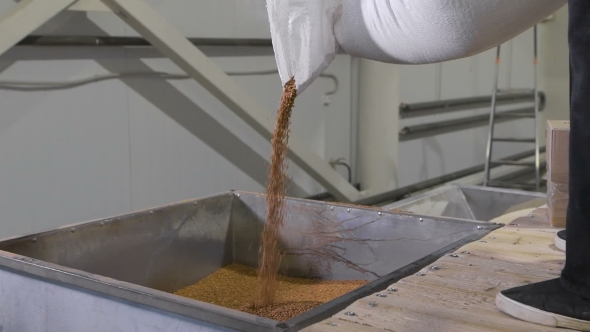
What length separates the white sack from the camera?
103cm

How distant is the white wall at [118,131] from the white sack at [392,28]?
1650mm

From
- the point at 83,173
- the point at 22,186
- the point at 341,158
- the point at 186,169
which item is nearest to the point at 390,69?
the point at 341,158

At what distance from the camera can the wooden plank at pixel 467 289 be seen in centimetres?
103

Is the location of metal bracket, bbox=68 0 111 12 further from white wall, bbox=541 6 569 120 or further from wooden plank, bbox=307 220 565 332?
white wall, bbox=541 6 569 120

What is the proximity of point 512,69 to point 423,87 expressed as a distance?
5.84 feet

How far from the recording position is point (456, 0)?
1.02 metres

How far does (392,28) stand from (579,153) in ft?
1.20

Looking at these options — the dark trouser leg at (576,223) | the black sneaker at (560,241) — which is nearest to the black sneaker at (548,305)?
the dark trouser leg at (576,223)

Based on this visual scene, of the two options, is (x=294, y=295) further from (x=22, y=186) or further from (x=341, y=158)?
(x=341, y=158)

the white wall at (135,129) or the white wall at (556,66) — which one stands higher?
the white wall at (556,66)

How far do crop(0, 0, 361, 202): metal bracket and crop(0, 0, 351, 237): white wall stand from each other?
0.69 ft

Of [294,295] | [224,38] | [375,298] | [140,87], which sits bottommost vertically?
[294,295]

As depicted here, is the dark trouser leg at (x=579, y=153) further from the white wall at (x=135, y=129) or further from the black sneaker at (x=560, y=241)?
the white wall at (x=135, y=129)

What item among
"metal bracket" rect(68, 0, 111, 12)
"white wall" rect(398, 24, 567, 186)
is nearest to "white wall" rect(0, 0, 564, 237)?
"metal bracket" rect(68, 0, 111, 12)
